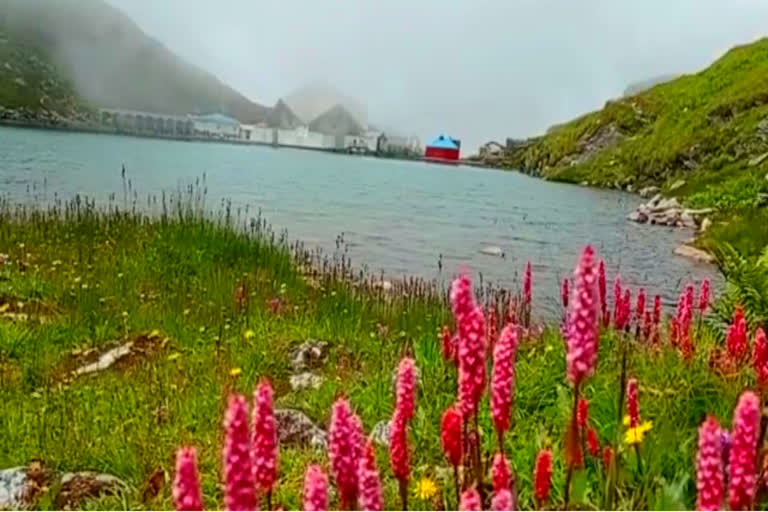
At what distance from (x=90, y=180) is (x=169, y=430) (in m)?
35.2

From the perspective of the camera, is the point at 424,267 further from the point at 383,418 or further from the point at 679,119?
the point at 679,119

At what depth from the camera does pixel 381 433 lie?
5.74 metres

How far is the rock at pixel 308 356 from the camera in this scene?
855 cm

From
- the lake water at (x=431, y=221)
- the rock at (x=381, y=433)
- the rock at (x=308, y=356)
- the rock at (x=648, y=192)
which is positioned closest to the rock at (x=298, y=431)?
the rock at (x=381, y=433)

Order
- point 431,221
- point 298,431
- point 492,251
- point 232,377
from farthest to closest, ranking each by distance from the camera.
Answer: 1. point 431,221
2. point 492,251
3. point 232,377
4. point 298,431

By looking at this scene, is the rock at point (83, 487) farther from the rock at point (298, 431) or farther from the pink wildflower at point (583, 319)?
the pink wildflower at point (583, 319)

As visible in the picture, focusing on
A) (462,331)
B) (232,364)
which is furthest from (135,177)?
(462,331)

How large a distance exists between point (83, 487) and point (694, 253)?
22.6 meters

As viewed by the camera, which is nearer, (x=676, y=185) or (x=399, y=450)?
(x=399, y=450)

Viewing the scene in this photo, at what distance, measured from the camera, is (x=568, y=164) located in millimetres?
93312

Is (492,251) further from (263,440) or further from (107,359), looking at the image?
(263,440)

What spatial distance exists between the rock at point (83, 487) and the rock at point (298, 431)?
1.15 meters

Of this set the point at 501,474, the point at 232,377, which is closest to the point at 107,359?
the point at 232,377

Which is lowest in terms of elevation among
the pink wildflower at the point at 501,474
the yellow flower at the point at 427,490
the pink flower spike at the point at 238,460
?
the yellow flower at the point at 427,490
